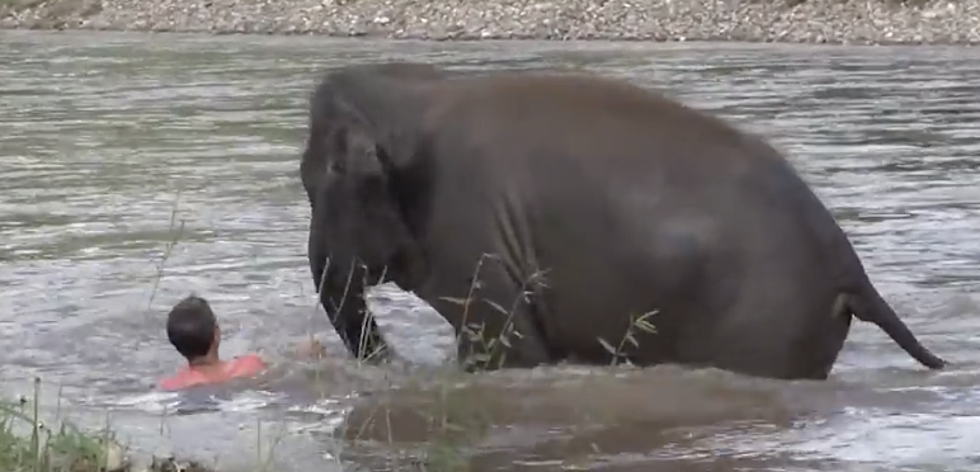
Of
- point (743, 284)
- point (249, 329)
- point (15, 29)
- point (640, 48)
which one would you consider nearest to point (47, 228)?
point (249, 329)

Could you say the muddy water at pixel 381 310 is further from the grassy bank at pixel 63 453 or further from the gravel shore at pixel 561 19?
the gravel shore at pixel 561 19

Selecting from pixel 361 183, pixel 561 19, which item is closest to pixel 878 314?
pixel 361 183

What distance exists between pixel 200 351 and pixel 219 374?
0.64 feet

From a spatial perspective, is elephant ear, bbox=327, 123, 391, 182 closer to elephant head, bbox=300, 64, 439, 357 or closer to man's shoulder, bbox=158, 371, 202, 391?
elephant head, bbox=300, 64, 439, 357

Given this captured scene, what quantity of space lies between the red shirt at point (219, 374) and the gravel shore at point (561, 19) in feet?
68.2

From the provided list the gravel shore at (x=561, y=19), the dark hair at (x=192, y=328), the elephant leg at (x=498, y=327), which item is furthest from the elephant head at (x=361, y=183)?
the gravel shore at (x=561, y=19)

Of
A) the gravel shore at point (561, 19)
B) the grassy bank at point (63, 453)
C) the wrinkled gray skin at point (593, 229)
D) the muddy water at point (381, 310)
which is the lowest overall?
the gravel shore at point (561, 19)

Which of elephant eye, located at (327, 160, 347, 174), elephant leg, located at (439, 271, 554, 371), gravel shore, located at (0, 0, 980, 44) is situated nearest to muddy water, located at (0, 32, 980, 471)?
elephant leg, located at (439, 271, 554, 371)

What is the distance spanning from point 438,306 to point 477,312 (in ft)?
0.70

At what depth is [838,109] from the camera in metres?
18.5

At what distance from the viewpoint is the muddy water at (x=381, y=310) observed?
624 cm

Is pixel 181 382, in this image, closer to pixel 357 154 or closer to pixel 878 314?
pixel 357 154

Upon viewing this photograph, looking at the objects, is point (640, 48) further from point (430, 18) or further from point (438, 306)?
point (438, 306)

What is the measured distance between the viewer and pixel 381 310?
9.37m
